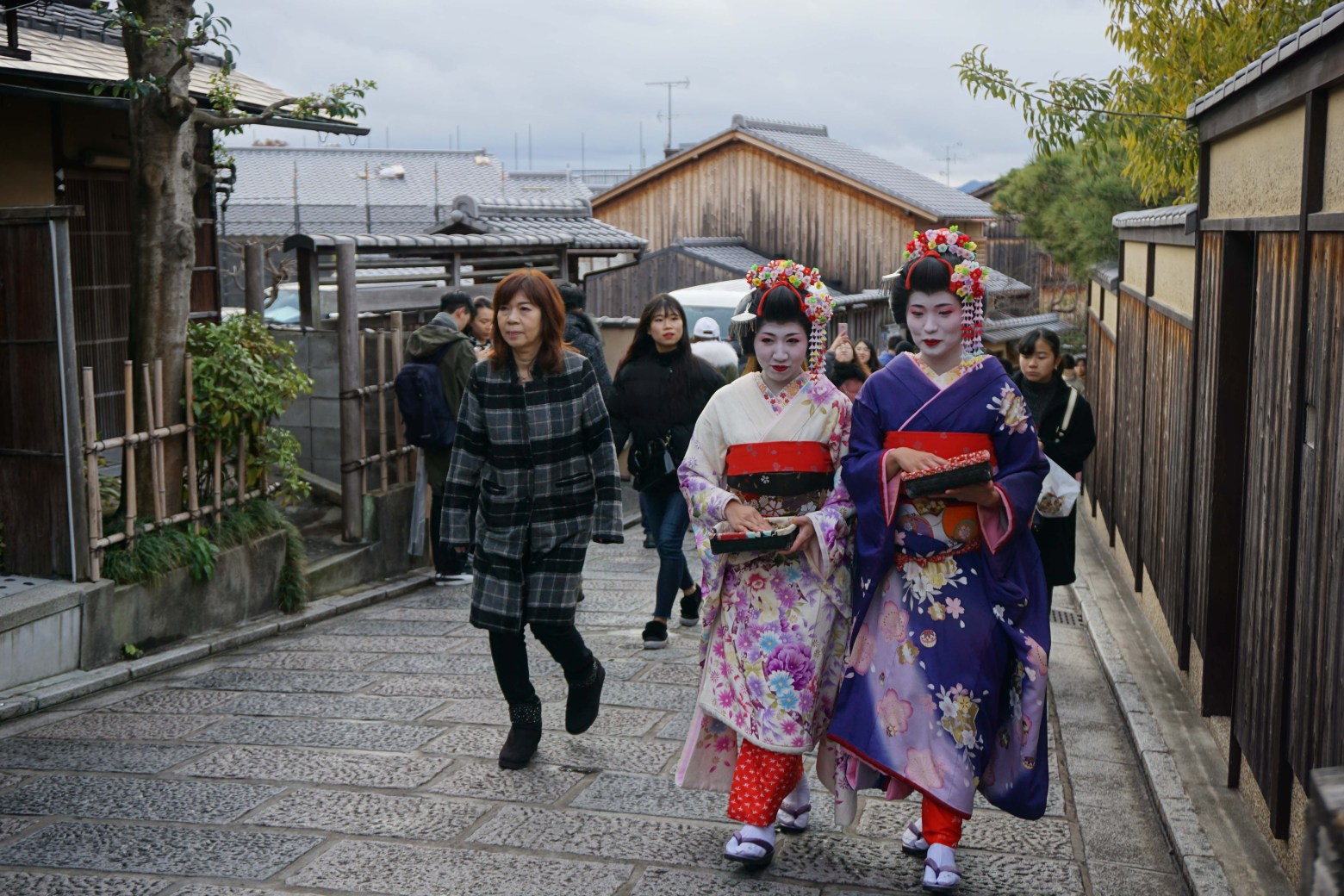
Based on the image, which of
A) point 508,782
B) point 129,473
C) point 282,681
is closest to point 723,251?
point 129,473

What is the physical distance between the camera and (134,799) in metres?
5.21

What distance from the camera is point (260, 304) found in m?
11.7

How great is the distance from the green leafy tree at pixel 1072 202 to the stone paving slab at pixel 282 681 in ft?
37.0

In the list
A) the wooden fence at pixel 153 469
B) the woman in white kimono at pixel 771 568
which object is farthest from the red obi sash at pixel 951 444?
the wooden fence at pixel 153 469

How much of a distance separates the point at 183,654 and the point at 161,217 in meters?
2.66

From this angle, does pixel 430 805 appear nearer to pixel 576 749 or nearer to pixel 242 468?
pixel 576 749

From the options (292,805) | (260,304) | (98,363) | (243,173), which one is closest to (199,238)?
(260,304)

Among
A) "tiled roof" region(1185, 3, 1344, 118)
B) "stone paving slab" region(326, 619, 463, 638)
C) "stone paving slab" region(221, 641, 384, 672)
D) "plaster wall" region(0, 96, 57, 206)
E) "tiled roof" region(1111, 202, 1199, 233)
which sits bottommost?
"stone paving slab" region(326, 619, 463, 638)

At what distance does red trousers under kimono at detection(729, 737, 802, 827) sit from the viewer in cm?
457

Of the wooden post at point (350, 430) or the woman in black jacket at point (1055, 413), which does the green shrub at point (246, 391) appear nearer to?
the wooden post at point (350, 430)

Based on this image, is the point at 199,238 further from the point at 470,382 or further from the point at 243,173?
the point at 243,173

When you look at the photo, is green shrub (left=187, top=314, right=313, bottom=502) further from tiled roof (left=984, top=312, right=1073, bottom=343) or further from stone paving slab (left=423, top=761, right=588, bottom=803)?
tiled roof (left=984, top=312, right=1073, bottom=343)

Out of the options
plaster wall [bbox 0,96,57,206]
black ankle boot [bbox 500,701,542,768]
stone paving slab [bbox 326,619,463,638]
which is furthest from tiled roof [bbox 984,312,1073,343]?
black ankle boot [bbox 500,701,542,768]

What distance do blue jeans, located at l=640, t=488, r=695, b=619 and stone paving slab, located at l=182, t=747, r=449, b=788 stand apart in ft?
7.78
